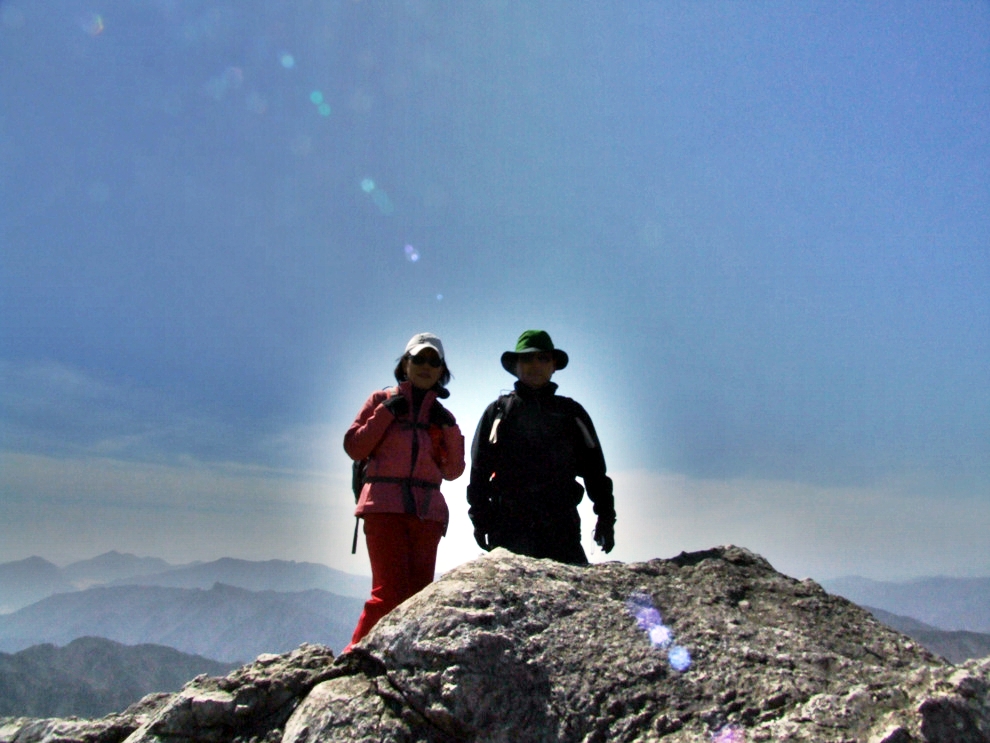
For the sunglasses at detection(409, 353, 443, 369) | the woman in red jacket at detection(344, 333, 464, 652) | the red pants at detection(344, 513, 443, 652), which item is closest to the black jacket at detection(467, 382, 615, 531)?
the woman in red jacket at detection(344, 333, 464, 652)

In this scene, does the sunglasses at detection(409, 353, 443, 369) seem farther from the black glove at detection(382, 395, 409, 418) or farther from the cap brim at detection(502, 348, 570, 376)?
the cap brim at detection(502, 348, 570, 376)

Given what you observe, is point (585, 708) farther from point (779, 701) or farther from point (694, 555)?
point (694, 555)

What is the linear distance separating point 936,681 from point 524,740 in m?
2.14

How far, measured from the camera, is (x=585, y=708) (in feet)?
10.0

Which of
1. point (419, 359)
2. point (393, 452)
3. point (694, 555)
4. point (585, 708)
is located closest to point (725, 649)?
point (585, 708)

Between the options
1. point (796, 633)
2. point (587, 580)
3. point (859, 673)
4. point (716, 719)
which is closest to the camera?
point (716, 719)

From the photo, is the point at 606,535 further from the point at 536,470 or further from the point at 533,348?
the point at 533,348

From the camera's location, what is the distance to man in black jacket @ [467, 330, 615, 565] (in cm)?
575

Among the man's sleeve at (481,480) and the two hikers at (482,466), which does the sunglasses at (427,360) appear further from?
the man's sleeve at (481,480)

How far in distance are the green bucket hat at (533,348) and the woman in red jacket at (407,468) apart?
2.65 ft

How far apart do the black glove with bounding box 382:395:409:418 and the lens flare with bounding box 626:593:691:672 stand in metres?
2.86

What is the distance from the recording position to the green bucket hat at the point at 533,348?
6.23 meters

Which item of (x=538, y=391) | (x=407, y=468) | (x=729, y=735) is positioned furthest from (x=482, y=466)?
(x=729, y=735)

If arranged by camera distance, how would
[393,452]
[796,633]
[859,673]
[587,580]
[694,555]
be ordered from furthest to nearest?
[393,452] → [694,555] → [587,580] → [796,633] → [859,673]
